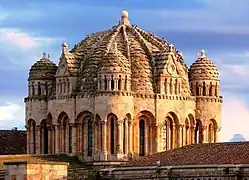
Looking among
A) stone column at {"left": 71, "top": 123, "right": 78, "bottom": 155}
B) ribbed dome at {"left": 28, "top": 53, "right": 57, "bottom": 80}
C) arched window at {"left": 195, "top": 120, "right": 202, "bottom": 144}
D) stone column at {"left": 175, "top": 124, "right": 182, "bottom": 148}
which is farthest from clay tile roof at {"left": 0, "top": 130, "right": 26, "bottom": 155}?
stone column at {"left": 175, "top": 124, "right": 182, "bottom": 148}

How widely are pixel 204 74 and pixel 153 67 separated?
161 inches

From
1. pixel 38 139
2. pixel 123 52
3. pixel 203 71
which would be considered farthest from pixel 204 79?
pixel 38 139

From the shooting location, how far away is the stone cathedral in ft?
263

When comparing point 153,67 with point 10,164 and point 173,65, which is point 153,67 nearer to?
point 173,65

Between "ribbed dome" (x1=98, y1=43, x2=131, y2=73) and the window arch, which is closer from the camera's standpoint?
"ribbed dome" (x1=98, y1=43, x2=131, y2=73)

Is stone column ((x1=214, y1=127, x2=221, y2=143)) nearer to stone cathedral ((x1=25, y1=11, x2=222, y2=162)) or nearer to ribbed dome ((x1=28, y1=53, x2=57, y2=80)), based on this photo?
stone cathedral ((x1=25, y1=11, x2=222, y2=162))

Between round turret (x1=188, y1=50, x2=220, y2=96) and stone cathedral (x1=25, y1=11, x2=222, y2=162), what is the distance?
0.19 ft

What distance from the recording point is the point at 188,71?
281 ft

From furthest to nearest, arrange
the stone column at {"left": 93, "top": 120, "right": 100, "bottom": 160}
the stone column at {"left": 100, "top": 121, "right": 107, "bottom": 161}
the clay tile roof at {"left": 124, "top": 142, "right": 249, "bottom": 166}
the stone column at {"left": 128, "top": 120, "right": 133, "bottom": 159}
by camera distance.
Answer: the stone column at {"left": 128, "top": 120, "right": 133, "bottom": 159}
the stone column at {"left": 93, "top": 120, "right": 100, "bottom": 160}
the stone column at {"left": 100, "top": 121, "right": 107, "bottom": 161}
the clay tile roof at {"left": 124, "top": 142, "right": 249, "bottom": 166}

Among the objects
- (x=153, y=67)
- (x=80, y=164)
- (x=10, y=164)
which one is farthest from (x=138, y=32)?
(x=10, y=164)

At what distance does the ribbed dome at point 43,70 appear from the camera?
277 ft

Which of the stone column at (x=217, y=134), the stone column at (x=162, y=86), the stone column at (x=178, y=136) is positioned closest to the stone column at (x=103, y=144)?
the stone column at (x=162, y=86)

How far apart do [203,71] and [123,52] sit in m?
5.53

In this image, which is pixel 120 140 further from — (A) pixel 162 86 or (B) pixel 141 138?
(A) pixel 162 86
